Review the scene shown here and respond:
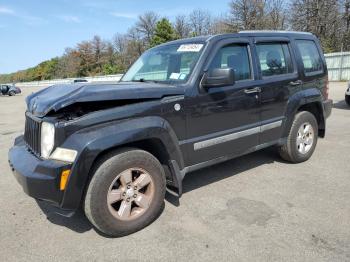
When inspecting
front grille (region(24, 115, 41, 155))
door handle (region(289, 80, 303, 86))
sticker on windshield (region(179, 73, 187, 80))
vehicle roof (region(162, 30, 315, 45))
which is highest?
vehicle roof (region(162, 30, 315, 45))

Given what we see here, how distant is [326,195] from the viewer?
4.30m

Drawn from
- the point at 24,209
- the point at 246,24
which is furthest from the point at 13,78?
the point at 24,209

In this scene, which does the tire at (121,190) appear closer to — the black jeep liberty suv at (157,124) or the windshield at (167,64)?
the black jeep liberty suv at (157,124)

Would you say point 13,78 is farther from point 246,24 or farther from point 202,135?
point 202,135

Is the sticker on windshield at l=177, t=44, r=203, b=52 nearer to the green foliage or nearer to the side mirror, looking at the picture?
the side mirror

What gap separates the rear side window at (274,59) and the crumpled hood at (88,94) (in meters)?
1.58

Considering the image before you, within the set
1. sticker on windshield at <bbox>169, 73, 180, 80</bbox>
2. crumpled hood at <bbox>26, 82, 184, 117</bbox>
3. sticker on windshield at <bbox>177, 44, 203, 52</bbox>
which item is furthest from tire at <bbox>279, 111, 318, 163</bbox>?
crumpled hood at <bbox>26, 82, 184, 117</bbox>

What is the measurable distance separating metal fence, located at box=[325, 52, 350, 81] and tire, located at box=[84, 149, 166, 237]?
23.8m

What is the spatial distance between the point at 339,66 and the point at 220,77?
23457mm

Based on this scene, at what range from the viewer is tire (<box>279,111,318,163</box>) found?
5332 millimetres

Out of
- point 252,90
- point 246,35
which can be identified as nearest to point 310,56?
point 246,35

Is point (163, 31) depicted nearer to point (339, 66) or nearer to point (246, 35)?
point (339, 66)

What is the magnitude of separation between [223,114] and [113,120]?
1490 millimetres

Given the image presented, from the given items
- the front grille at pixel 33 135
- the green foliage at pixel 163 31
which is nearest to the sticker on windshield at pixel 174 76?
the front grille at pixel 33 135
